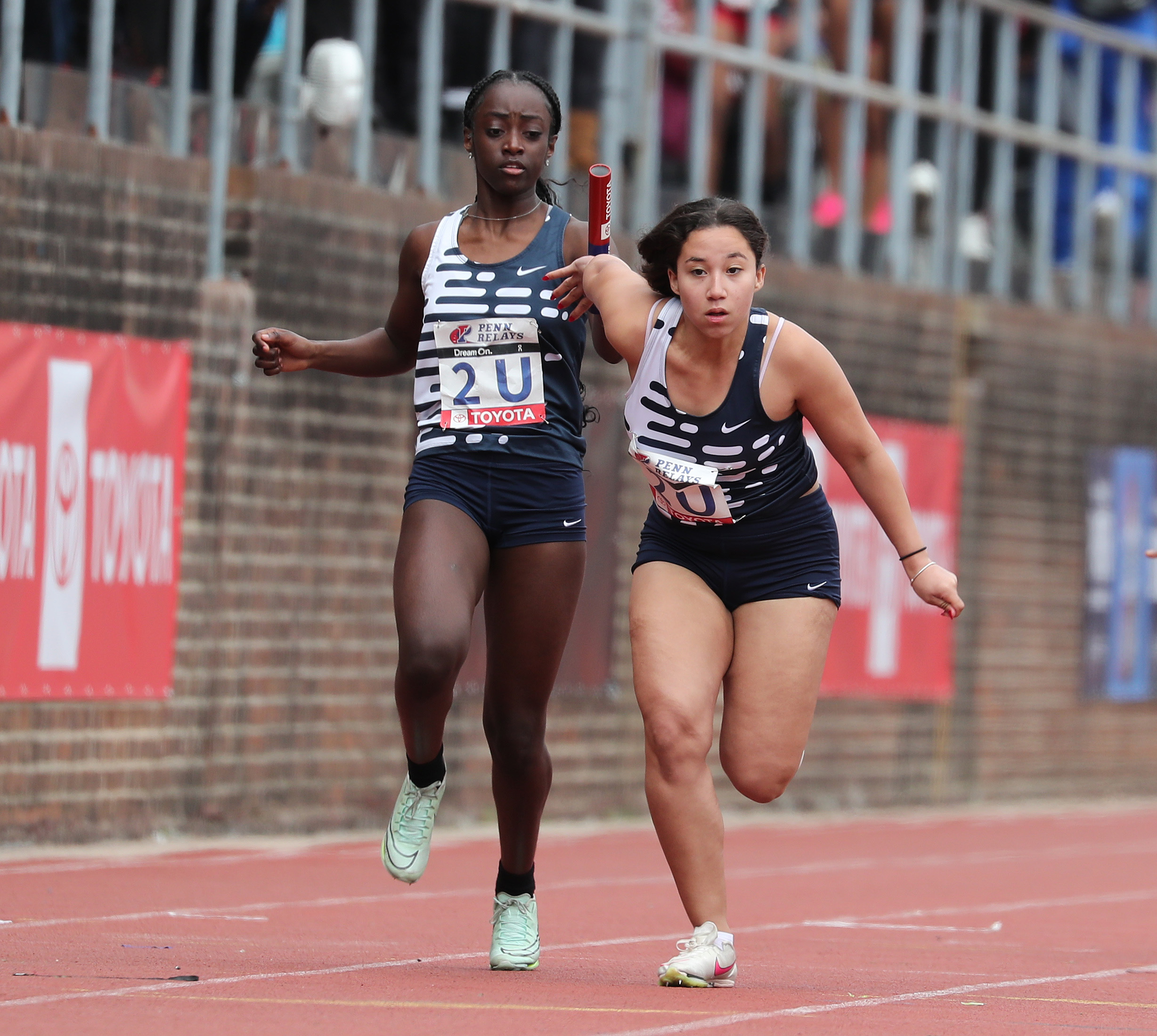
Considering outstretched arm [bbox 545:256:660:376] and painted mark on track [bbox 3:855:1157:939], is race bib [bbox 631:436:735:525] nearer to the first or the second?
outstretched arm [bbox 545:256:660:376]

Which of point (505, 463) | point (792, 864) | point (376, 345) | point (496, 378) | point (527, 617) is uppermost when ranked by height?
point (376, 345)

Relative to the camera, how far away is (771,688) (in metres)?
6.11

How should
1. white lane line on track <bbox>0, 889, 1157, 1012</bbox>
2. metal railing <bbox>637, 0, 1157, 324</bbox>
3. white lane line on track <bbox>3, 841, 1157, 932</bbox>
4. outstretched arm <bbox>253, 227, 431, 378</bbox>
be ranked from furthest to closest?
metal railing <bbox>637, 0, 1157, 324</bbox> → white lane line on track <bbox>3, 841, 1157, 932</bbox> → outstretched arm <bbox>253, 227, 431, 378</bbox> → white lane line on track <bbox>0, 889, 1157, 1012</bbox>

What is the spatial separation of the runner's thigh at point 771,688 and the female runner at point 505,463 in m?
0.50

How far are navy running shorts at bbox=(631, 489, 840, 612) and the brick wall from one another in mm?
5564

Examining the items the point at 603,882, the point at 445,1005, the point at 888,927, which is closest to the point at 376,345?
the point at 445,1005

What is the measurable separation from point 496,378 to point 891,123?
1171 cm

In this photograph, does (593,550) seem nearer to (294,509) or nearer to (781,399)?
(294,509)

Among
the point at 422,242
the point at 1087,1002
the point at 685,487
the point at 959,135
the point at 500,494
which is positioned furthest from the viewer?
the point at 959,135

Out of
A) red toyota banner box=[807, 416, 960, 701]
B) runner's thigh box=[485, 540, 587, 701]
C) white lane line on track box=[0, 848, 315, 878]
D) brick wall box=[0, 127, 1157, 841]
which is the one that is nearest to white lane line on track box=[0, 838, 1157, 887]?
white lane line on track box=[0, 848, 315, 878]

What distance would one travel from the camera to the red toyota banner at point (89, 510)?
1080cm

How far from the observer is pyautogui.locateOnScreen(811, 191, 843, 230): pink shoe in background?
54.9 feet

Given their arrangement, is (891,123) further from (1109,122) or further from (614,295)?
(614,295)

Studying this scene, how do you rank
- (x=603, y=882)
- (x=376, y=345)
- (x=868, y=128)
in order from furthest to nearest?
(x=868, y=128), (x=603, y=882), (x=376, y=345)
